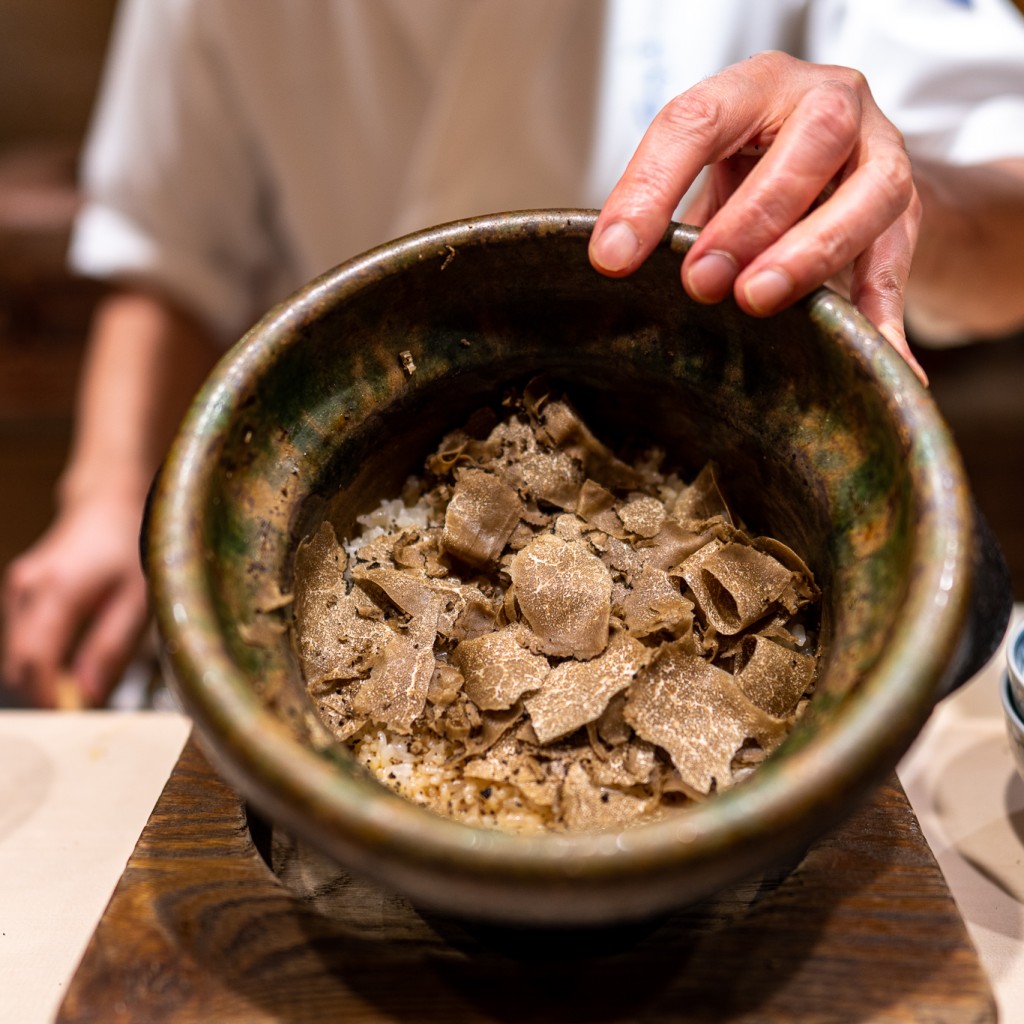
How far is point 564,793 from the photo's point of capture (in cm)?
62

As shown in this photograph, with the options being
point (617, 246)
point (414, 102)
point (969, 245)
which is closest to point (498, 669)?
point (617, 246)

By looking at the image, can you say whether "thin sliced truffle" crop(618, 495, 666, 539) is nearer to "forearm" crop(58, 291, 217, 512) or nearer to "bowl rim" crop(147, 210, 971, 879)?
"bowl rim" crop(147, 210, 971, 879)

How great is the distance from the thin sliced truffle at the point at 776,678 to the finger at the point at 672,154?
310 millimetres

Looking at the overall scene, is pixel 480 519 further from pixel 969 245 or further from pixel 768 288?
pixel 969 245

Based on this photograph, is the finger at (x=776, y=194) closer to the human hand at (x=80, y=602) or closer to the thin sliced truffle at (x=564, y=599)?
the thin sliced truffle at (x=564, y=599)

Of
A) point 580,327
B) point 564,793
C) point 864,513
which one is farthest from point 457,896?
point 580,327

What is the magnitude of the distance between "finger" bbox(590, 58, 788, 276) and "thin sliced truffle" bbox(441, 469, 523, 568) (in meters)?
0.21

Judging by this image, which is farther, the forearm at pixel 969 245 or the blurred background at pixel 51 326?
the blurred background at pixel 51 326

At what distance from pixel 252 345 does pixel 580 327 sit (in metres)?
0.28

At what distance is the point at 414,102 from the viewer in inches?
55.2

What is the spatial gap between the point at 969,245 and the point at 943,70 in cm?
22

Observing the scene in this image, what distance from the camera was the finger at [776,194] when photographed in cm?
66

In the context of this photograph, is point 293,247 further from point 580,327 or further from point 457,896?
point 457,896

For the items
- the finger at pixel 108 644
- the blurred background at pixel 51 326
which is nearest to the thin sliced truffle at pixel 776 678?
the finger at pixel 108 644
